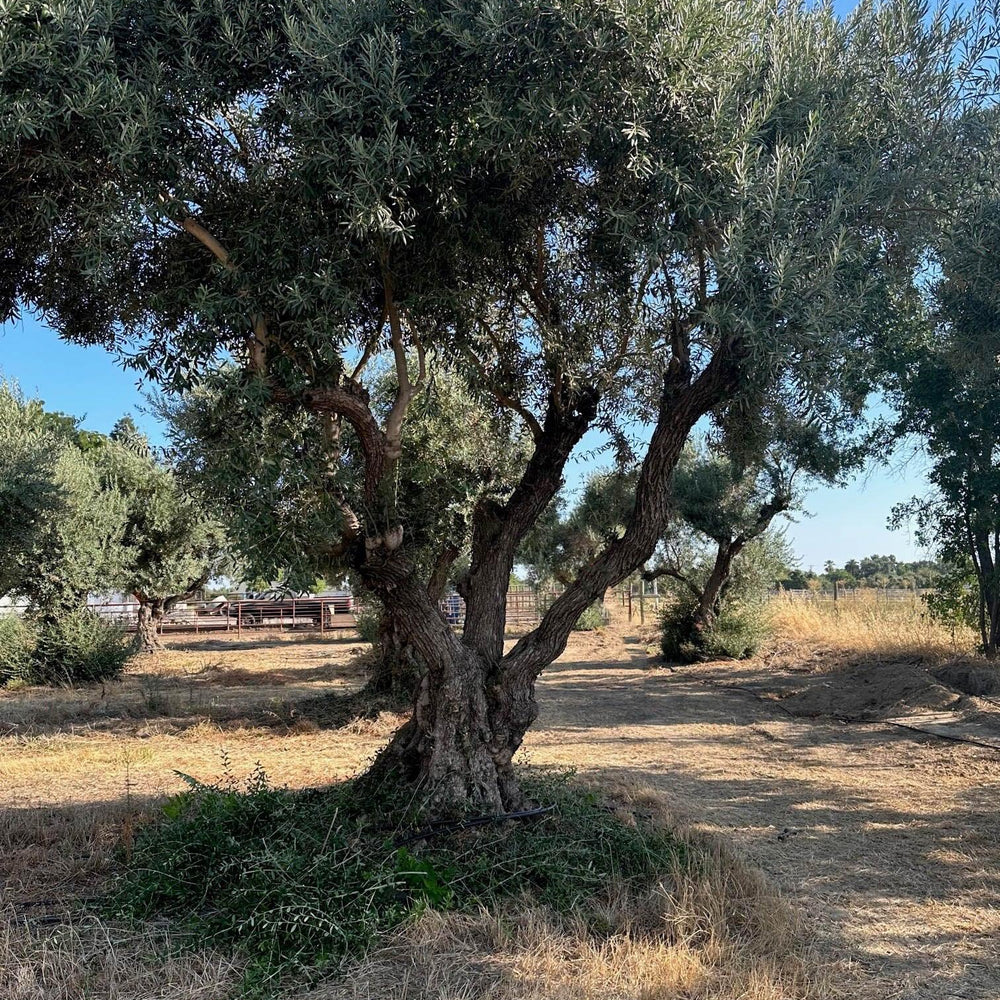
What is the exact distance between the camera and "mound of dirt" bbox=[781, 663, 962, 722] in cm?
1218

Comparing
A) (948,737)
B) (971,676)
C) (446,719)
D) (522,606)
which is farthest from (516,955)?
(522,606)

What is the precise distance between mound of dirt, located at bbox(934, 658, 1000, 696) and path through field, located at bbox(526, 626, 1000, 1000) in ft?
7.28

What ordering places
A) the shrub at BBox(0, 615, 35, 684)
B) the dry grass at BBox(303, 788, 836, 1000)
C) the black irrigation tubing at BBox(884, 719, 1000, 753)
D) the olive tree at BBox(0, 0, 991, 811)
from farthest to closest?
the shrub at BBox(0, 615, 35, 684) < the black irrigation tubing at BBox(884, 719, 1000, 753) < the olive tree at BBox(0, 0, 991, 811) < the dry grass at BBox(303, 788, 836, 1000)

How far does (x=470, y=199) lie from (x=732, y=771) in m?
6.40

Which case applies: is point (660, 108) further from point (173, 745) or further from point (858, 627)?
point (858, 627)

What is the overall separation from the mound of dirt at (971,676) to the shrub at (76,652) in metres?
15.0

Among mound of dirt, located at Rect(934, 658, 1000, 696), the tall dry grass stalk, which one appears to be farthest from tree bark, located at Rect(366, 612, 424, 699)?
the tall dry grass stalk

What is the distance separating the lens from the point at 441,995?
142 inches

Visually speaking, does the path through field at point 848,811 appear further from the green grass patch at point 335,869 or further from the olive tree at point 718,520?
the olive tree at point 718,520

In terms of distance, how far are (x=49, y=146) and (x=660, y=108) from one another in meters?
3.64

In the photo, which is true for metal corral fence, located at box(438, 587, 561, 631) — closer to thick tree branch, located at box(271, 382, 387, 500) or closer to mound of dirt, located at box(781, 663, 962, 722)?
mound of dirt, located at box(781, 663, 962, 722)

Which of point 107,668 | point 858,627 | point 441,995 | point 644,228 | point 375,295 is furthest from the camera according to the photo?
point 858,627

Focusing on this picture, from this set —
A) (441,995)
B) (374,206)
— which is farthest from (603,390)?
(441,995)

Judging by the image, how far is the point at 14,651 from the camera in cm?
1619
